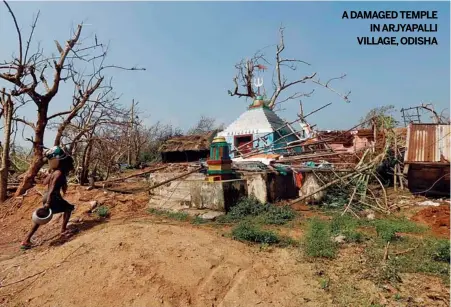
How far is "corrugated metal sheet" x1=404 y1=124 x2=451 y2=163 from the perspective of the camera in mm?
8938

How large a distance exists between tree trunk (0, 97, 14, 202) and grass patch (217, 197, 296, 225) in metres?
6.78

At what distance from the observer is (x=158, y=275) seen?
3.77 m

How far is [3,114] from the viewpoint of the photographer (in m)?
9.75

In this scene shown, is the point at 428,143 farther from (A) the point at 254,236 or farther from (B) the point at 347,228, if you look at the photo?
(A) the point at 254,236

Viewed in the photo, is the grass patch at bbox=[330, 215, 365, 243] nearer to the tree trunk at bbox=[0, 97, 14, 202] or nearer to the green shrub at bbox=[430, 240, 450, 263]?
the green shrub at bbox=[430, 240, 450, 263]

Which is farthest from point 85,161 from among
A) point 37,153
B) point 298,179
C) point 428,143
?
point 428,143

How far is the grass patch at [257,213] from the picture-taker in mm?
6205

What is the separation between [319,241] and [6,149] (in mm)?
9127

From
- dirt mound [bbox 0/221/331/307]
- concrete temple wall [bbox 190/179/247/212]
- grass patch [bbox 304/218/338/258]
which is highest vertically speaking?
concrete temple wall [bbox 190/179/247/212]

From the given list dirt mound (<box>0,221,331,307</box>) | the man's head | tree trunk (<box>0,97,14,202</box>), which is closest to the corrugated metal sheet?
dirt mound (<box>0,221,331,307</box>)

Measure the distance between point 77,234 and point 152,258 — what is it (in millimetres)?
2433

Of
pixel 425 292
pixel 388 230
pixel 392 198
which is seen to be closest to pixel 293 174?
pixel 392 198

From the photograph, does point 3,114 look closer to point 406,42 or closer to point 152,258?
point 152,258

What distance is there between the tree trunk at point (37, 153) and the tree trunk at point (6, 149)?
1.31 ft
